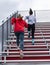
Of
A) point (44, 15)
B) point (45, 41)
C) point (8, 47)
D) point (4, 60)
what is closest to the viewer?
point (4, 60)

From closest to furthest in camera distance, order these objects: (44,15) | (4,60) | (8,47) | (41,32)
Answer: (4,60) < (8,47) < (41,32) < (44,15)

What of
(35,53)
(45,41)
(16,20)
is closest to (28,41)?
(45,41)

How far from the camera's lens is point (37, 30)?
65.3 feet

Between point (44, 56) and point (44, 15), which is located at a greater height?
point (44, 15)

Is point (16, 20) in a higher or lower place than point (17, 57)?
higher

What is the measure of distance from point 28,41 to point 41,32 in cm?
296

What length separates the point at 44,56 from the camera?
43.0 feet

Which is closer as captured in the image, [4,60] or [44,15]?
[4,60]

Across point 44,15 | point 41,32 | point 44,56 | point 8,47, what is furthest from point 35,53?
point 44,15

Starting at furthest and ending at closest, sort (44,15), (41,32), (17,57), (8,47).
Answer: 1. (44,15)
2. (41,32)
3. (8,47)
4. (17,57)

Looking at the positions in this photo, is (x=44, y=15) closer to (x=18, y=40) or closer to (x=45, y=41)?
(x=45, y=41)

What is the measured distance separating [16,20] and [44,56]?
1872 millimetres

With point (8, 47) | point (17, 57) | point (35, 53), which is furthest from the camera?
point (8, 47)

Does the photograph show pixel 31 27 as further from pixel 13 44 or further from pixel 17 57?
pixel 17 57
